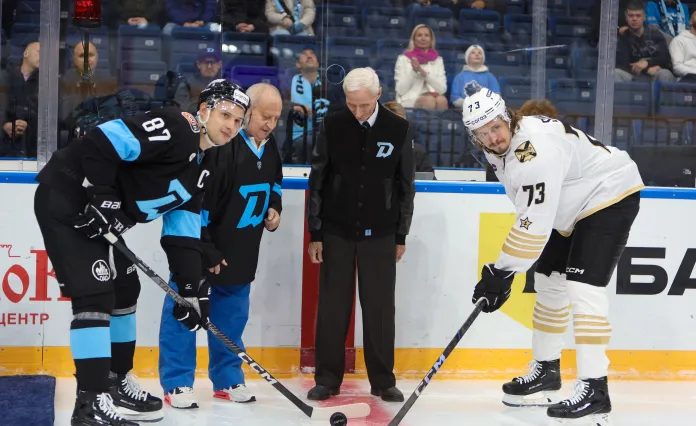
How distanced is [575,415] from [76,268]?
1.76 m

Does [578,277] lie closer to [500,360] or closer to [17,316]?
[500,360]

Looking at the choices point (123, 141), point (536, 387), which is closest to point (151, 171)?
point (123, 141)

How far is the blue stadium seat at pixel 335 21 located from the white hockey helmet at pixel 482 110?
1940 millimetres

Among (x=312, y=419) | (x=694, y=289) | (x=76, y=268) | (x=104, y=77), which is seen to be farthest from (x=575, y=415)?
(x=104, y=77)

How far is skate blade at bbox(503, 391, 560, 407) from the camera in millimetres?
3715

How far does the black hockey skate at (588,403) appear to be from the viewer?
3275 millimetres

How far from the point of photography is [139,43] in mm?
4895

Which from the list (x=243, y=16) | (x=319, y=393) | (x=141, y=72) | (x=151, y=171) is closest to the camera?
(x=151, y=171)

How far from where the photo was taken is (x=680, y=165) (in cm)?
470

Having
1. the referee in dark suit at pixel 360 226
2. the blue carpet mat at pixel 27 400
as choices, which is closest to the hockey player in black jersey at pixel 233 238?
the referee in dark suit at pixel 360 226

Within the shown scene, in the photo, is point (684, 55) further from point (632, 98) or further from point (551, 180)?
point (551, 180)

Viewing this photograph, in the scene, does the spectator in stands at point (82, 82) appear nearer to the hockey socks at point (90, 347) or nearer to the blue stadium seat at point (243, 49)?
the blue stadium seat at point (243, 49)

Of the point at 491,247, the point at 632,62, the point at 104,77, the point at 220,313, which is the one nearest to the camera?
the point at 220,313

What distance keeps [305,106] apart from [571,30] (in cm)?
145
